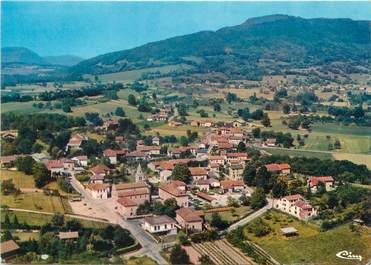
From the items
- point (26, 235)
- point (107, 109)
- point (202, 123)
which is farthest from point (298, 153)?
point (26, 235)

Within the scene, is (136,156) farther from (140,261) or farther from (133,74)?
(133,74)

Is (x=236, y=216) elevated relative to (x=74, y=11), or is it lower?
lower

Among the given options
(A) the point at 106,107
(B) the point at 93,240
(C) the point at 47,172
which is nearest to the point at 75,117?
(A) the point at 106,107

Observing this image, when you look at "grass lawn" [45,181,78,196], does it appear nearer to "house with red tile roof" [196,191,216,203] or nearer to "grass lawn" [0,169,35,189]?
"grass lawn" [0,169,35,189]

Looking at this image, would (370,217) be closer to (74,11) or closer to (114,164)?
(114,164)

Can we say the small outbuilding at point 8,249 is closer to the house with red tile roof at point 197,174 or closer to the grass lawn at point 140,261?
the grass lawn at point 140,261
